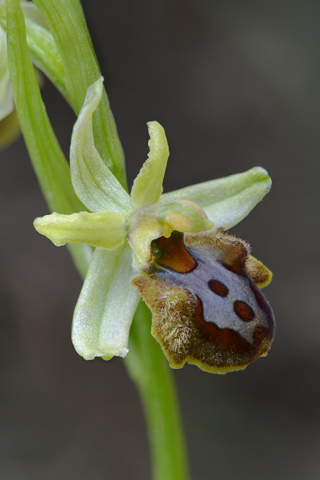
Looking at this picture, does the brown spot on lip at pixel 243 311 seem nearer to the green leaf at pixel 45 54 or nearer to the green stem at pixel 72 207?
the green stem at pixel 72 207

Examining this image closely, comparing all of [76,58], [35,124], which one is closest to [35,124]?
[35,124]

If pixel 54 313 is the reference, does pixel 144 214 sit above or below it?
above

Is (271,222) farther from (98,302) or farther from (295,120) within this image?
(98,302)

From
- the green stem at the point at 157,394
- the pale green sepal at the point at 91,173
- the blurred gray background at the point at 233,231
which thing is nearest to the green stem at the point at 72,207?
the green stem at the point at 157,394

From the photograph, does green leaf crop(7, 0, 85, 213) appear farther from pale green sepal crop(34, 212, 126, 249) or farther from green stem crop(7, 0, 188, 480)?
pale green sepal crop(34, 212, 126, 249)

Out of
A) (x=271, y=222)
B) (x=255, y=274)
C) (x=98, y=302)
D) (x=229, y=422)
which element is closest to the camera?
(x=98, y=302)

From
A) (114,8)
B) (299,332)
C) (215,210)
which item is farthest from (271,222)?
(215,210)

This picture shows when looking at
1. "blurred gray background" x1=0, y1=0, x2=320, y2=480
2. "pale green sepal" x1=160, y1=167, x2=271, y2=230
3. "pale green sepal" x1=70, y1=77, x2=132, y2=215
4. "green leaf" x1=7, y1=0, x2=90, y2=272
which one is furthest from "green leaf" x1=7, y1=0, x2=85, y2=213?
"blurred gray background" x1=0, y1=0, x2=320, y2=480
